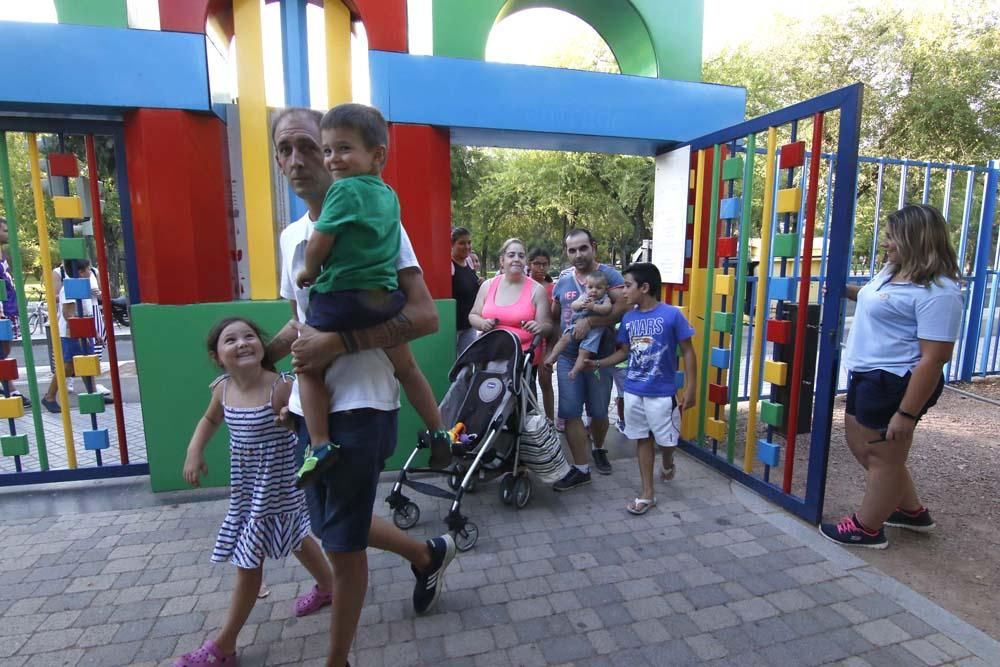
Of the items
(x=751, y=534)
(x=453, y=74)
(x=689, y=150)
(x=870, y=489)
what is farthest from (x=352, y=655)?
(x=689, y=150)

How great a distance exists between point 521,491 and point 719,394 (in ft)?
5.47

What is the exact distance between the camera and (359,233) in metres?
1.67

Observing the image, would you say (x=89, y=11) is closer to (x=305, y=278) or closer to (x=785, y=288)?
(x=305, y=278)

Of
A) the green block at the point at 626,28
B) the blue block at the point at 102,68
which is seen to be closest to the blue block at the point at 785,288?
the green block at the point at 626,28

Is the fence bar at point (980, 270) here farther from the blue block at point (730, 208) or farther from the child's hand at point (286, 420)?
the child's hand at point (286, 420)

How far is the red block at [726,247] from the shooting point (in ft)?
13.1

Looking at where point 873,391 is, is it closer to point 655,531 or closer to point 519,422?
point 655,531

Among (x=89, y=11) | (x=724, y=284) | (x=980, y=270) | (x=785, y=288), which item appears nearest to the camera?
(x=89, y=11)

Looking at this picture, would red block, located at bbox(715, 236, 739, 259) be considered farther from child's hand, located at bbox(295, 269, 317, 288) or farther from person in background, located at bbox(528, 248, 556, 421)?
child's hand, located at bbox(295, 269, 317, 288)

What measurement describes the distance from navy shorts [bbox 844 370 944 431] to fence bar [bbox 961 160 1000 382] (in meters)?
5.26

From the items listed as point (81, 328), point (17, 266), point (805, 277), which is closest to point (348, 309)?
point (805, 277)

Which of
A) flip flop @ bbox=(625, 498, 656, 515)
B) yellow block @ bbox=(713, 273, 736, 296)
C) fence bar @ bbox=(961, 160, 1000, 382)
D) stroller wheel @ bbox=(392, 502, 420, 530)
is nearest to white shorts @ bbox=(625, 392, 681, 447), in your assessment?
flip flop @ bbox=(625, 498, 656, 515)

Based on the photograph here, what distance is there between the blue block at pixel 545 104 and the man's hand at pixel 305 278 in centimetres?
234

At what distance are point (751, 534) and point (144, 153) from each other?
4.33 m
